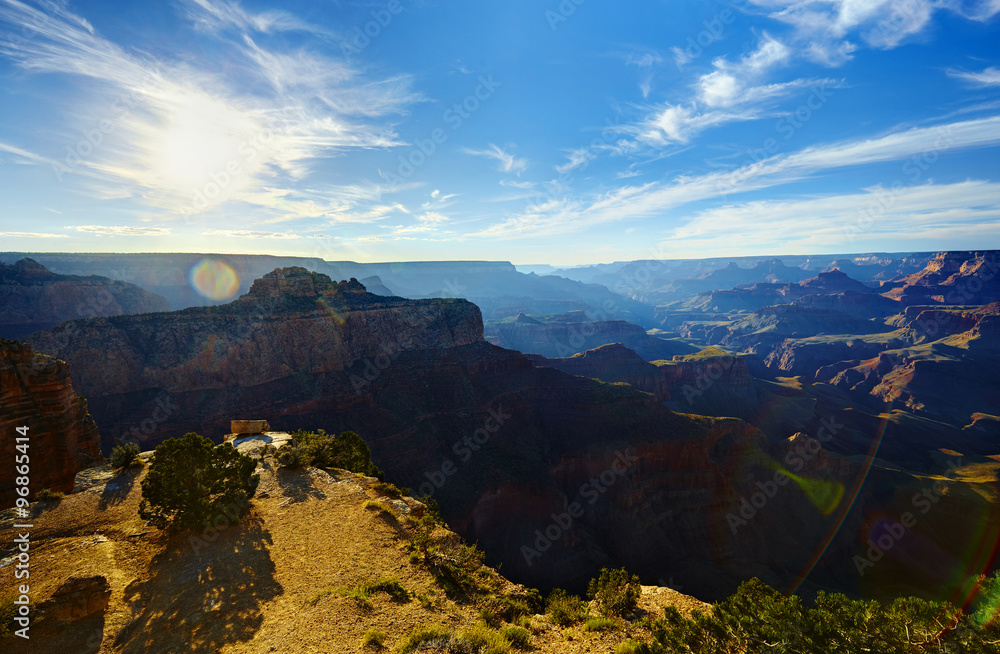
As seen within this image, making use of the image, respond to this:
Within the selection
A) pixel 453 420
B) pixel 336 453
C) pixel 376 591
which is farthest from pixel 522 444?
pixel 376 591

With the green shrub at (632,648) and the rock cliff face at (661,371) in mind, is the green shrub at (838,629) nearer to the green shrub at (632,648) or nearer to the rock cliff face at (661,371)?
the green shrub at (632,648)

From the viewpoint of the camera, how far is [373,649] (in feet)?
31.9

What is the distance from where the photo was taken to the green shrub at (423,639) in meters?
9.41

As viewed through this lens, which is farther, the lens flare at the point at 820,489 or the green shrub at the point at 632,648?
the lens flare at the point at 820,489

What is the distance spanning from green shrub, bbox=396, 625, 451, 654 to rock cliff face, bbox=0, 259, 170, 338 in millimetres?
106176

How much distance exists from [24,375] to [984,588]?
132ft

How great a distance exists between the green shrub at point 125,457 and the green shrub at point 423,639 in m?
21.4

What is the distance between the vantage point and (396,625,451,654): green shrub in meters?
9.41

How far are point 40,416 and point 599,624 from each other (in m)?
31.1

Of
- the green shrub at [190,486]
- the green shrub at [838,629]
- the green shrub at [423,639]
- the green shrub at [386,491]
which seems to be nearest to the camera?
the green shrub at [838,629]

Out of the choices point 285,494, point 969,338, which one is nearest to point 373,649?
point 285,494

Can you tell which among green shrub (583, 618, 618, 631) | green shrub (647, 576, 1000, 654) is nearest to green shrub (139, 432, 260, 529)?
green shrub (583, 618, 618, 631)

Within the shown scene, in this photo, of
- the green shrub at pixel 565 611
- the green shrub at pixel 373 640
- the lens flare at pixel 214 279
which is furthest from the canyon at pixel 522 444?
the lens flare at pixel 214 279

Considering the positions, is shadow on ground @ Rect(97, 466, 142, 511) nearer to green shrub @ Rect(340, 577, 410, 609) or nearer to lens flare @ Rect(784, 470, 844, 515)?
green shrub @ Rect(340, 577, 410, 609)
